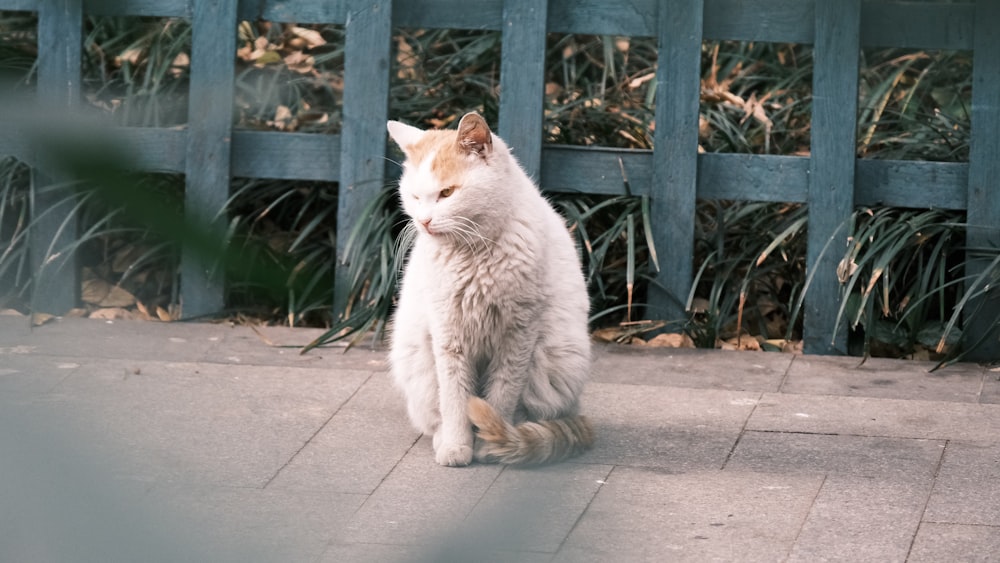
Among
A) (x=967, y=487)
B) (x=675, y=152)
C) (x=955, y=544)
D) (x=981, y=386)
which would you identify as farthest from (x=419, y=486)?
(x=981, y=386)

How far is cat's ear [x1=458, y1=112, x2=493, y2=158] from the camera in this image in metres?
3.17

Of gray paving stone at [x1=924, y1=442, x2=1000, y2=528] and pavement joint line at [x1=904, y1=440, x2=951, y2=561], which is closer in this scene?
pavement joint line at [x1=904, y1=440, x2=951, y2=561]

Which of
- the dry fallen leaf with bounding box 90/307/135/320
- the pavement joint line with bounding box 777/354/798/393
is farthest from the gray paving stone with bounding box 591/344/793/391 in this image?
the dry fallen leaf with bounding box 90/307/135/320

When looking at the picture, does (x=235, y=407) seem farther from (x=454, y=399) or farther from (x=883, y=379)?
(x=883, y=379)

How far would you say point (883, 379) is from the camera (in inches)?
171

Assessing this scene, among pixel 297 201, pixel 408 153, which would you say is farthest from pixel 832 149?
pixel 297 201

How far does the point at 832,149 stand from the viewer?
4.61m

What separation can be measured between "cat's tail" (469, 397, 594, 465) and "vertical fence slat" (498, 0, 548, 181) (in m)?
1.74

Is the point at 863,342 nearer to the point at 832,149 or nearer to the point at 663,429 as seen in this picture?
the point at 832,149

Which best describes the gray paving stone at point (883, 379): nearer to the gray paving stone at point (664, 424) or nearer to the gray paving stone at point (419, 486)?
the gray paving stone at point (664, 424)

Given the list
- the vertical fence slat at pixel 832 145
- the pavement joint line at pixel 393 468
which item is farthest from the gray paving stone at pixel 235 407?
the vertical fence slat at pixel 832 145

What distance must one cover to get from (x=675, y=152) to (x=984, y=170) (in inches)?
45.2

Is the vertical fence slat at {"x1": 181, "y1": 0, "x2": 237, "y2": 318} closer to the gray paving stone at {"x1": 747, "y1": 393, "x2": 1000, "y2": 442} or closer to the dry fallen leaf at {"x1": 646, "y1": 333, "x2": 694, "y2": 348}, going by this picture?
the dry fallen leaf at {"x1": 646, "y1": 333, "x2": 694, "y2": 348}

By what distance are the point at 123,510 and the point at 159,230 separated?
108 mm
